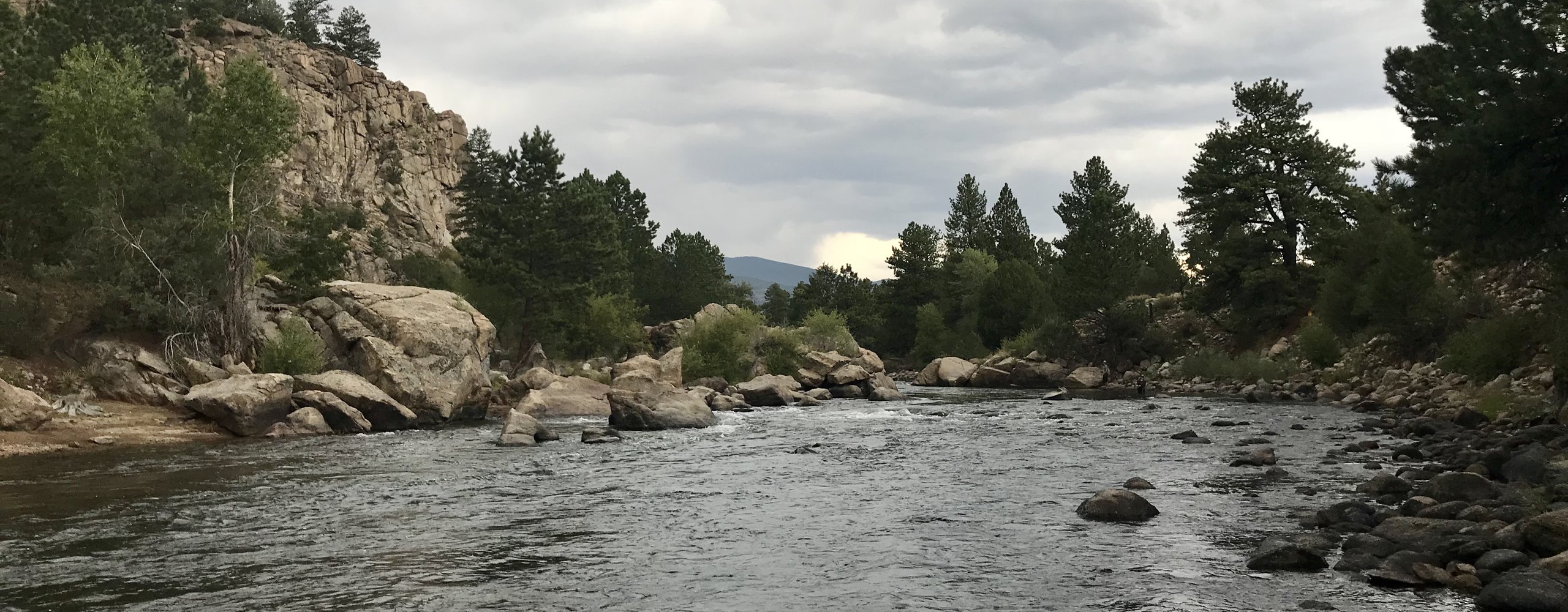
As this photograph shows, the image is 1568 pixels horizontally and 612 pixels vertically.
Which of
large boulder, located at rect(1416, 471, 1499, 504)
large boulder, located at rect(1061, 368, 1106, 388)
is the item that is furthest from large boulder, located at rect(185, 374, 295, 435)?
large boulder, located at rect(1061, 368, 1106, 388)

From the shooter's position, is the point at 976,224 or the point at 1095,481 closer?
the point at 1095,481

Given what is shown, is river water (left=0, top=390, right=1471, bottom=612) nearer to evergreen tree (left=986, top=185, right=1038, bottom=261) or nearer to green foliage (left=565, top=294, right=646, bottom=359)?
green foliage (left=565, top=294, right=646, bottom=359)

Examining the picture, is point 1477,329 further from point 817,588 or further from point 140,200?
point 140,200

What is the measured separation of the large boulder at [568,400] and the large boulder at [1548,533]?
114 ft

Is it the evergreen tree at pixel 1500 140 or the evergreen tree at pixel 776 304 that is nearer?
the evergreen tree at pixel 1500 140

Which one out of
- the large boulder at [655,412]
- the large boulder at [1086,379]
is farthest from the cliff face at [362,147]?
the large boulder at [1086,379]

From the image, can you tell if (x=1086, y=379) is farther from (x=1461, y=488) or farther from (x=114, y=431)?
(x=114, y=431)

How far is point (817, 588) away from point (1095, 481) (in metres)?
10.9

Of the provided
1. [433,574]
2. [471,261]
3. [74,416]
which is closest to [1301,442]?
[433,574]

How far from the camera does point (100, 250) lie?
37.9 metres

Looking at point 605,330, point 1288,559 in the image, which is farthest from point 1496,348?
point 605,330

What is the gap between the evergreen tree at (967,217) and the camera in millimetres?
126812

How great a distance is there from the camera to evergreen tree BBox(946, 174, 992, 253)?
12681 centimetres

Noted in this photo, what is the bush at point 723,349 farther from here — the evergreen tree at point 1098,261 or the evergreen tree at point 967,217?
the evergreen tree at point 967,217
